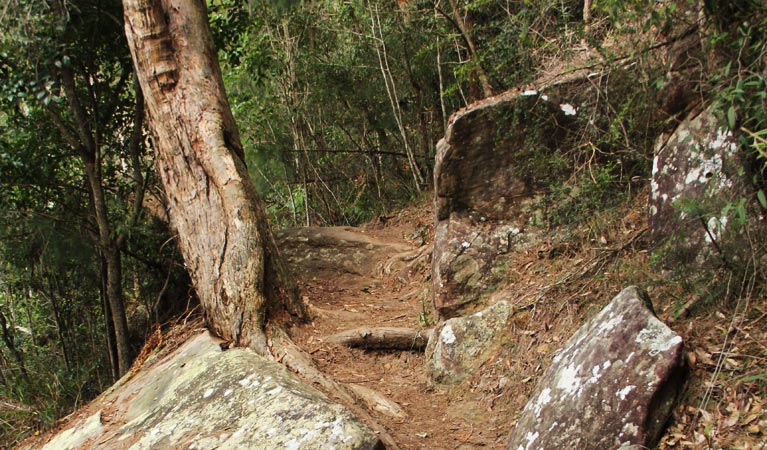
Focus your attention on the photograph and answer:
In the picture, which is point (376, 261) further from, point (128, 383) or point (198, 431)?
point (198, 431)

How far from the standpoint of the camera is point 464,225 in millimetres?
6051

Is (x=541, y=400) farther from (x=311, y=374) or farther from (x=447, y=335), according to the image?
(x=311, y=374)

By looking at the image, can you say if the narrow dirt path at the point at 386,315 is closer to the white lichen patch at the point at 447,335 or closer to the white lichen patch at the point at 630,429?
the white lichen patch at the point at 447,335

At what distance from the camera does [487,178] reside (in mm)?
6074

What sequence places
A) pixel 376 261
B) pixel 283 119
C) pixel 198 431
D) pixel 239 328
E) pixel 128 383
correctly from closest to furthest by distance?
pixel 198 431, pixel 239 328, pixel 128 383, pixel 376 261, pixel 283 119

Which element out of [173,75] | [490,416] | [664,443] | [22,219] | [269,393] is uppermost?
[173,75]

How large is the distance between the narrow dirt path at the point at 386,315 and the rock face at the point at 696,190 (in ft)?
5.44

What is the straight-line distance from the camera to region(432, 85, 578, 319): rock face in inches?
224

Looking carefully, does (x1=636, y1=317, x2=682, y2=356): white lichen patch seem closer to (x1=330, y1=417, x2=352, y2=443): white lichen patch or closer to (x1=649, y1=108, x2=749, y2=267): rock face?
(x1=649, y1=108, x2=749, y2=267): rock face

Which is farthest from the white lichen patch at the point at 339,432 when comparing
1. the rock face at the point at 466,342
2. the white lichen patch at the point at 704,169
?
the white lichen patch at the point at 704,169

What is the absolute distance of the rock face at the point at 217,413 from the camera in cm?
372

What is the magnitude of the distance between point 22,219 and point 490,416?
5783 mm

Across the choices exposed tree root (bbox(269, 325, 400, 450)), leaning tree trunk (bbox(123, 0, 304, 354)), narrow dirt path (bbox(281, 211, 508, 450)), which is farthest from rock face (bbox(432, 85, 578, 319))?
leaning tree trunk (bbox(123, 0, 304, 354))

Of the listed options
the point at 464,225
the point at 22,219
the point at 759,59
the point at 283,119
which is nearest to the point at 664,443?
the point at 759,59
